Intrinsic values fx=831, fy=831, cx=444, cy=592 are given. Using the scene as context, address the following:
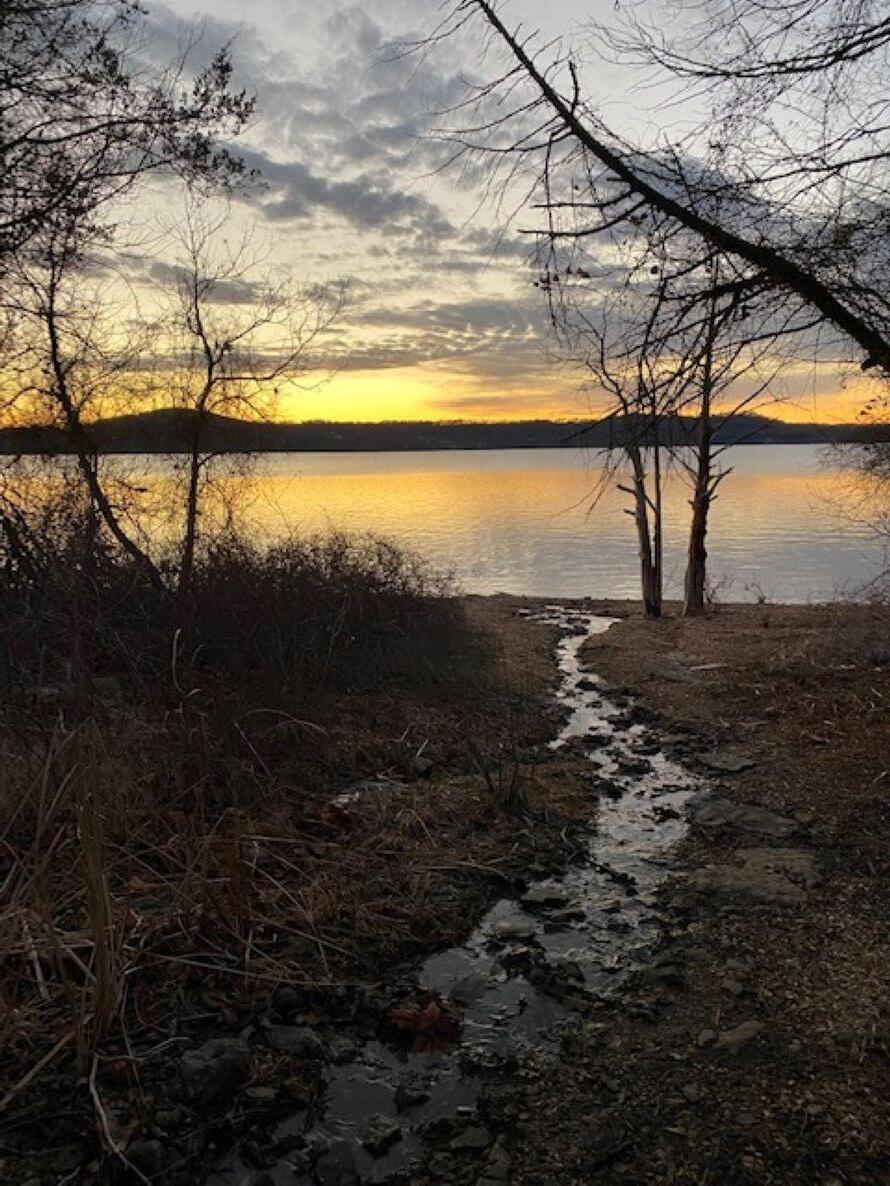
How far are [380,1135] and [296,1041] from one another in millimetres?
679

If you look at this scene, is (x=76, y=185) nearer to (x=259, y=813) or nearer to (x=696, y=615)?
(x=259, y=813)

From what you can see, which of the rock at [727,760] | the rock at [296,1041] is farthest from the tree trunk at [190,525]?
the rock at [296,1041]

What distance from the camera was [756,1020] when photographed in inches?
171

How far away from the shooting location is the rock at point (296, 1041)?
3986mm

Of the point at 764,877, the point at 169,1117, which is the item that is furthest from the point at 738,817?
the point at 169,1117

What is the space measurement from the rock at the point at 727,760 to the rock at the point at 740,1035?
490 centimetres

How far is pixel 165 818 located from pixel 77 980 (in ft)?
5.88

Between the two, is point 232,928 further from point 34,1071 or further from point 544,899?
point 544,899

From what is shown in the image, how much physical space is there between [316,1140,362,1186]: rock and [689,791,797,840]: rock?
4.71m

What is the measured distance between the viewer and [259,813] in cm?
653

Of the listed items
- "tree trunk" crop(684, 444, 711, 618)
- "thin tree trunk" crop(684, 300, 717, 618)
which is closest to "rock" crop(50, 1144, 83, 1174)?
"thin tree trunk" crop(684, 300, 717, 618)

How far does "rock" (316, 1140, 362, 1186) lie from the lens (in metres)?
3.27

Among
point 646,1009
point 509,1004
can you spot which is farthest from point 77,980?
point 646,1009

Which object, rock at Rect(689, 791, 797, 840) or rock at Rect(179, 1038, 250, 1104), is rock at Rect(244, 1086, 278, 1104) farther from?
rock at Rect(689, 791, 797, 840)
